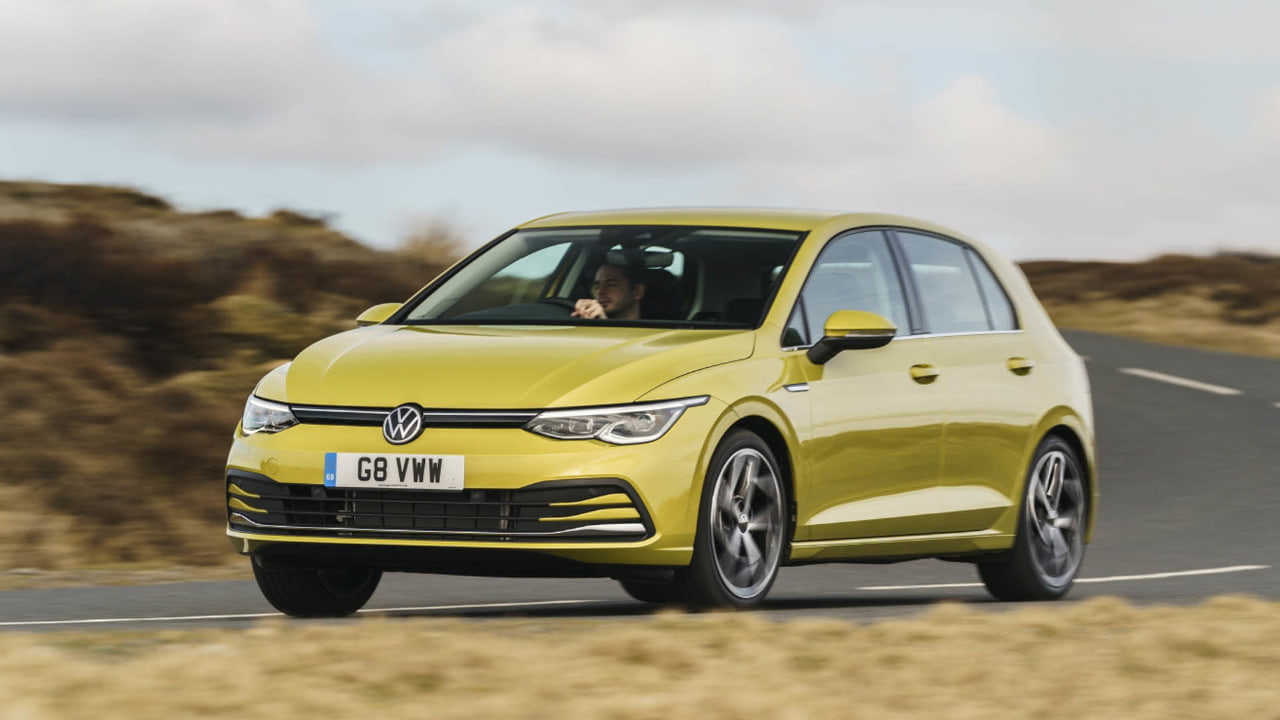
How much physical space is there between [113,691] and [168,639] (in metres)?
1.50

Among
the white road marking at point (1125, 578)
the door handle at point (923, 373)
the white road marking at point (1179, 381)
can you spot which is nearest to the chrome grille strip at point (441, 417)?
the door handle at point (923, 373)

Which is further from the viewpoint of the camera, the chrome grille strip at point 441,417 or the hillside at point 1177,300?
the hillside at point 1177,300

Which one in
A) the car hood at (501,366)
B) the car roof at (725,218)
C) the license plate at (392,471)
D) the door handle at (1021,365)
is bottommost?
the license plate at (392,471)

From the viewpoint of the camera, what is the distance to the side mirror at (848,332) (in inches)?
341

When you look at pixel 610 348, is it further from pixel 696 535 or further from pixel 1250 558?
pixel 1250 558

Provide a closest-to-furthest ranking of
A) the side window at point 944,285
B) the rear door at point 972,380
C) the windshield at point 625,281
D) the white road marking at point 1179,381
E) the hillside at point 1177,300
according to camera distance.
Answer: the windshield at point 625,281, the rear door at point 972,380, the side window at point 944,285, the white road marking at point 1179,381, the hillside at point 1177,300

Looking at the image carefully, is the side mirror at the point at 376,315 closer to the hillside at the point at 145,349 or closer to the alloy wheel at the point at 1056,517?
the alloy wheel at the point at 1056,517

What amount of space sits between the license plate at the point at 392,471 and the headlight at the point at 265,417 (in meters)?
0.30

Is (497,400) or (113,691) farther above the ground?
(497,400)

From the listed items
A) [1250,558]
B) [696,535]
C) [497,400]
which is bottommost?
[1250,558]

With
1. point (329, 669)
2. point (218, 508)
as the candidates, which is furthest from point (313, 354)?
point (218, 508)

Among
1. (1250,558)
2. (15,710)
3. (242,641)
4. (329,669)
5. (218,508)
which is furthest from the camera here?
(218,508)

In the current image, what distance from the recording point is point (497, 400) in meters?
7.70

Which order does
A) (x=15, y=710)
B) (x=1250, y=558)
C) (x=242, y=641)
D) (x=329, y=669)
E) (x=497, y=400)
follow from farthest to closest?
(x=1250, y=558) → (x=497, y=400) → (x=242, y=641) → (x=329, y=669) → (x=15, y=710)
